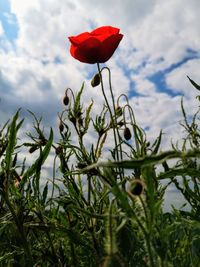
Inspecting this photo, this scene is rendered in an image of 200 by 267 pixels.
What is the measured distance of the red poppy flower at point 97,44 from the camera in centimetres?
154

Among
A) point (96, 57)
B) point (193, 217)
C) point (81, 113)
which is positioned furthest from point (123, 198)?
point (81, 113)

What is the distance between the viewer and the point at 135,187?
49cm

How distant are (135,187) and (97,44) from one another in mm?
1152

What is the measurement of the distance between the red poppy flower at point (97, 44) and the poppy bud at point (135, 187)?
43.9 inches

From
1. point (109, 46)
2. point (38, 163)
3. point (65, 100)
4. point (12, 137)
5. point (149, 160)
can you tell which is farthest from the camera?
point (65, 100)

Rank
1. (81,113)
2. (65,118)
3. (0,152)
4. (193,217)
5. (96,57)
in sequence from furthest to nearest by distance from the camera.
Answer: (65,118) < (81,113) < (96,57) < (0,152) < (193,217)

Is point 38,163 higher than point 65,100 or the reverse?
the reverse

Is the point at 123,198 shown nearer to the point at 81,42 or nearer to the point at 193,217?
the point at 193,217

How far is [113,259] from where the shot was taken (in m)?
0.48

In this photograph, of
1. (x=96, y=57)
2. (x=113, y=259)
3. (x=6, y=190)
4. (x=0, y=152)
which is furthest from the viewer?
(x=96, y=57)

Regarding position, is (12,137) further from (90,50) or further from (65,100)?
(65,100)

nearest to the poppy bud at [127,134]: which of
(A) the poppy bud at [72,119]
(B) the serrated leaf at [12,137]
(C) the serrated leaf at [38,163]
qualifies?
(A) the poppy bud at [72,119]

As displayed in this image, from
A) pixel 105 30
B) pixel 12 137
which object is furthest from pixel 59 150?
pixel 12 137

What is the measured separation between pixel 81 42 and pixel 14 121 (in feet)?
2.90
